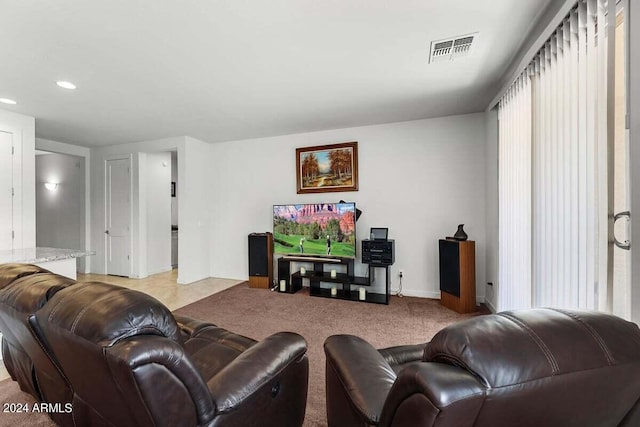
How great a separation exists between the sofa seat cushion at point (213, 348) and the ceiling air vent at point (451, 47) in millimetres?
2518

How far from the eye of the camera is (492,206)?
11.0 ft

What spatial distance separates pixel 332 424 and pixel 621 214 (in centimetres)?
164

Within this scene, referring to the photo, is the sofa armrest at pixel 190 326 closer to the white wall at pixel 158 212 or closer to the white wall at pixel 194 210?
the white wall at pixel 194 210

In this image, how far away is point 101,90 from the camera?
2.85 m

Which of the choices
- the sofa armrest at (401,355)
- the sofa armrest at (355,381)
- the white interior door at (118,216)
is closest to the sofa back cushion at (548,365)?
the sofa armrest at (355,381)

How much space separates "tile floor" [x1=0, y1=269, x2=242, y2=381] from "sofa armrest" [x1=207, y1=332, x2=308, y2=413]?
113 inches

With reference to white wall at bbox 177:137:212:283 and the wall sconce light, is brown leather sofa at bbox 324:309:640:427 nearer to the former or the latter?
white wall at bbox 177:137:212:283

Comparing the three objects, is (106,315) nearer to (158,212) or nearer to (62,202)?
(158,212)

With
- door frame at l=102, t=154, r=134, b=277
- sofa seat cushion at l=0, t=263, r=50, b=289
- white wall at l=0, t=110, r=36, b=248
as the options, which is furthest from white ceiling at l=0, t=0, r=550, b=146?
sofa seat cushion at l=0, t=263, r=50, b=289

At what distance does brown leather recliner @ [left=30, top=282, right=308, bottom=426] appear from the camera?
791 mm

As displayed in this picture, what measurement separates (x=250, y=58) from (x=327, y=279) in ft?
9.48

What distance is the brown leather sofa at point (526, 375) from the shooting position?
21.3 inches

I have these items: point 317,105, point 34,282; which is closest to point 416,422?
point 34,282

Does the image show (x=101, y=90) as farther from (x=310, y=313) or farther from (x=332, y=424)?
(x=332, y=424)
